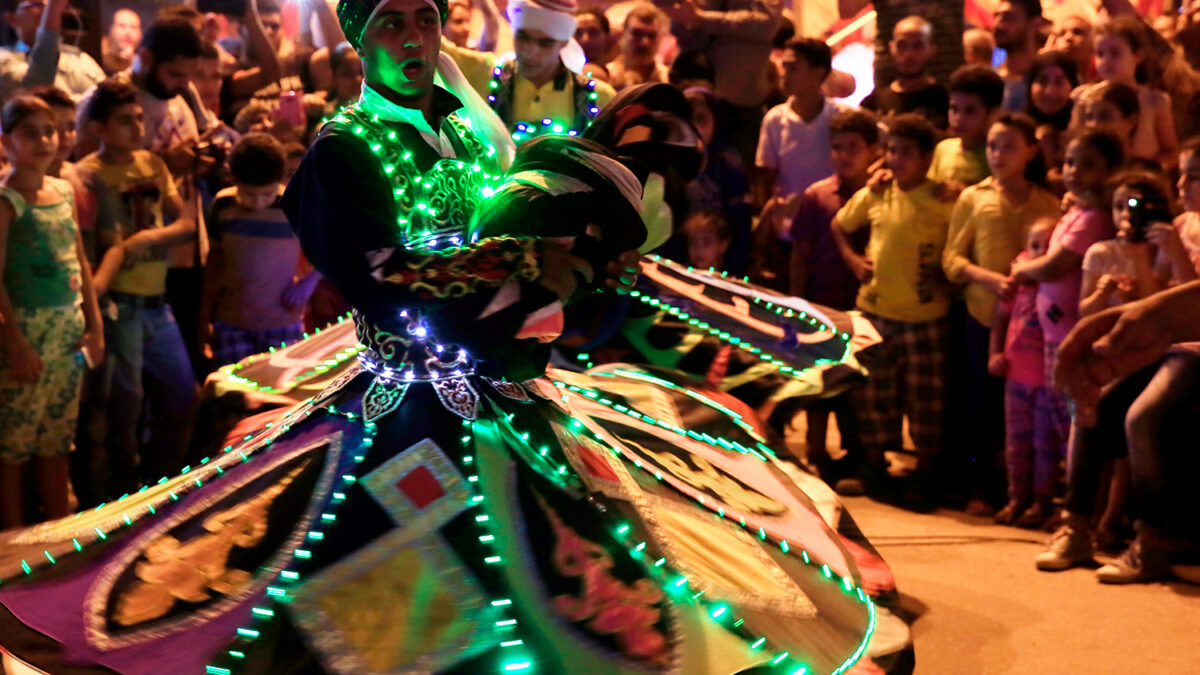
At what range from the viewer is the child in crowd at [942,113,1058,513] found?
217 inches

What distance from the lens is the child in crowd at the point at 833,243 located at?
6.21 meters

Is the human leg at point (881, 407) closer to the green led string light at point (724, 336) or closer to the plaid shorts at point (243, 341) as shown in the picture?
the green led string light at point (724, 336)

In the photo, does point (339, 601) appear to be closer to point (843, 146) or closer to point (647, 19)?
point (843, 146)

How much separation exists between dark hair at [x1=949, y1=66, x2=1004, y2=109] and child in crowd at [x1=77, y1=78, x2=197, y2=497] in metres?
3.30

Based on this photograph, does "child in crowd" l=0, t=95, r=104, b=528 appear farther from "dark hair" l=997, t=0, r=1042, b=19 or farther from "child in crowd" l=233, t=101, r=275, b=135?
"dark hair" l=997, t=0, r=1042, b=19

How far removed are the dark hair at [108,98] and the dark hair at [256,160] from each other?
44cm

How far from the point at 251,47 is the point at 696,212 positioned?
3.50 m

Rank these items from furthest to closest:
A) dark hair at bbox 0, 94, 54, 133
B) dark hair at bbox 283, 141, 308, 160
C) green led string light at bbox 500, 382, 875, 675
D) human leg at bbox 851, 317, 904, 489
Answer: dark hair at bbox 283, 141, 308, 160 < human leg at bbox 851, 317, 904, 489 < dark hair at bbox 0, 94, 54, 133 < green led string light at bbox 500, 382, 875, 675

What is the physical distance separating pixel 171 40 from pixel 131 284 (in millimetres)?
1307

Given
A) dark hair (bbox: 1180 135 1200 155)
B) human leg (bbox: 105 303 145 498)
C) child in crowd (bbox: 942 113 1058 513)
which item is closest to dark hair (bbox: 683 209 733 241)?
child in crowd (bbox: 942 113 1058 513)

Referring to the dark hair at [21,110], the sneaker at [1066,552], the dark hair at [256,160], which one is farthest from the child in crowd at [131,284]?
the sneaker at [1066,552]

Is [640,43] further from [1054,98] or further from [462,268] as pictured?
[462,268]

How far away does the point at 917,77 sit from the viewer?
6.75 m

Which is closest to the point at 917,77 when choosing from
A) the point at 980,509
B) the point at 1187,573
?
the point at 980,509
